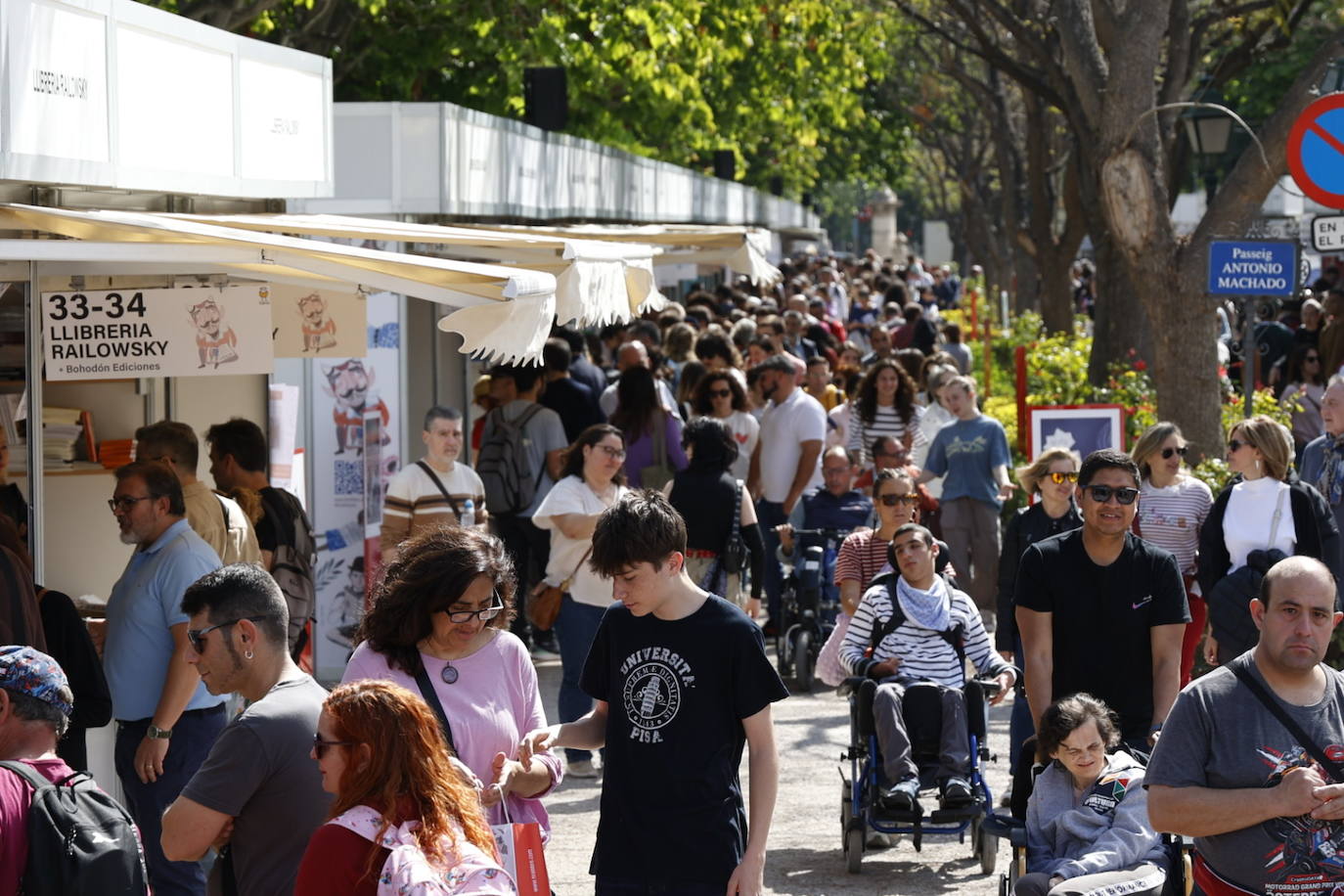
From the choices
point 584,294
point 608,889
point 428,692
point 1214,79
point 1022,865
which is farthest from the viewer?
point 1214,79

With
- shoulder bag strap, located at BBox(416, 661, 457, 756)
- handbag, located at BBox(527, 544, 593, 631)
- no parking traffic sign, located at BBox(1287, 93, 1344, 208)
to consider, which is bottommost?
handbag, located at BBox(527, 544, 593, 631)

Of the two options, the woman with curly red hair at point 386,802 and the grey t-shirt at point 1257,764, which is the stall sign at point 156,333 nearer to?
the woman with curly red hair at point 386,802

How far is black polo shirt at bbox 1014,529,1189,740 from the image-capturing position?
6496mm

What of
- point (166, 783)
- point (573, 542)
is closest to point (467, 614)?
point (166, 783)

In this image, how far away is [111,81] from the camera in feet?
24.5

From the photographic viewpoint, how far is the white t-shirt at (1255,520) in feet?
28.8

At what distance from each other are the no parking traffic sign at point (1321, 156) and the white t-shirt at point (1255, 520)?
2.28 m

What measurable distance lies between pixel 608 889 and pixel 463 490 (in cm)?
493

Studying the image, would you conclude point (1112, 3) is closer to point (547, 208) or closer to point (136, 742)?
point (547, 208)

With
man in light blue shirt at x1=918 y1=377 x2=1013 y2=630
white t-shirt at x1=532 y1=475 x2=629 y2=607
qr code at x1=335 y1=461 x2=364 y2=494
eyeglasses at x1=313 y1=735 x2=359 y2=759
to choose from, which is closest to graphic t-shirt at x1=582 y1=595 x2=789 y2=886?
eyeglasses at x1=313 y1=735 x2=359 y2=759

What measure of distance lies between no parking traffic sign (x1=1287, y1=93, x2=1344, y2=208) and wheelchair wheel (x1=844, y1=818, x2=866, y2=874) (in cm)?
467

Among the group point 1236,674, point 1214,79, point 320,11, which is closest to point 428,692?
point 1236,674

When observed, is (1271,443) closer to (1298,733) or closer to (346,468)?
(1298,733)

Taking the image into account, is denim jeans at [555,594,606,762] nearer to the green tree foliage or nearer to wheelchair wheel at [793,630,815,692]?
→ wheelchair wheel at [793,630,815,692]
